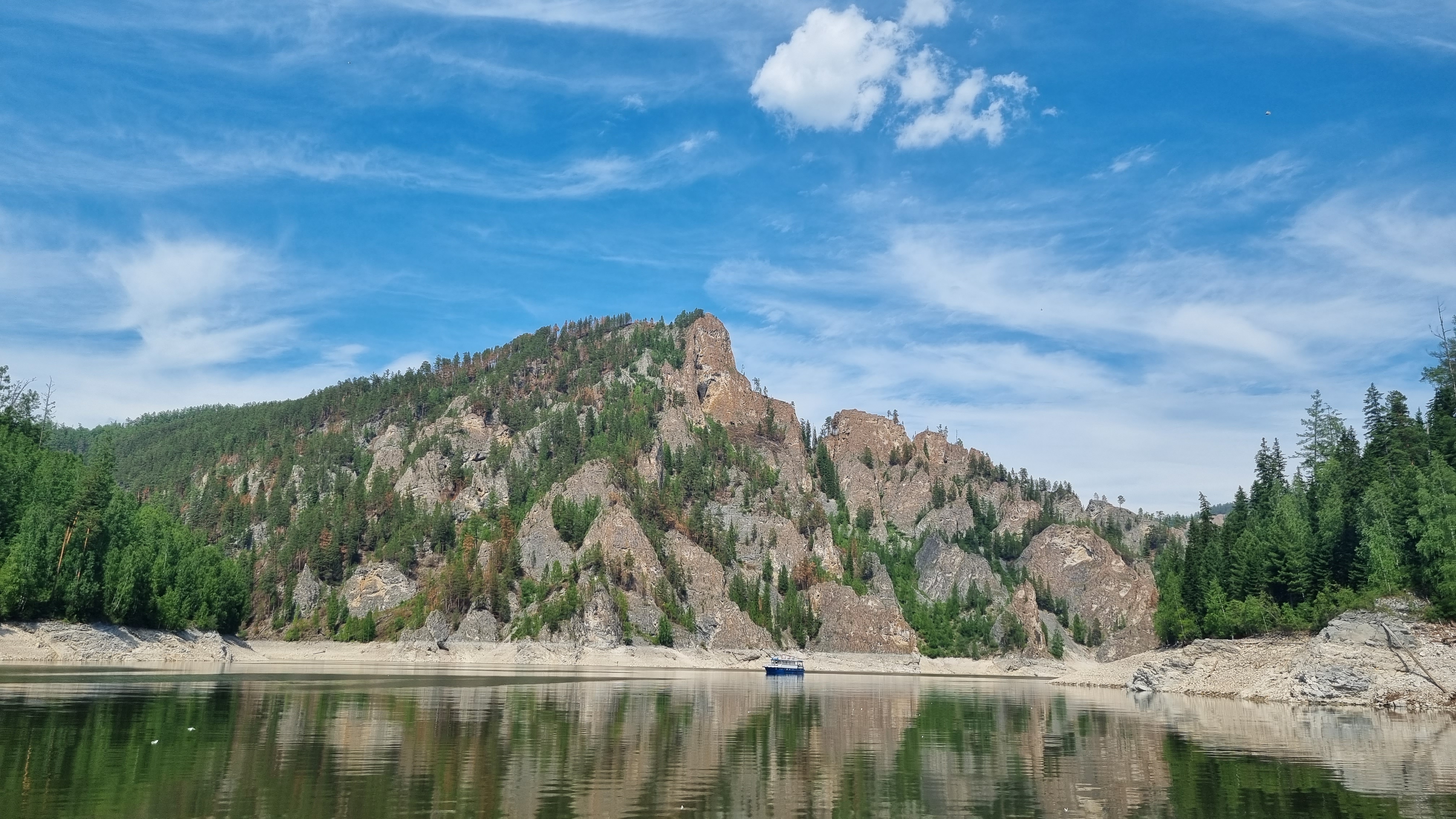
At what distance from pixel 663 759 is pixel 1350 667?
73465 millimetres

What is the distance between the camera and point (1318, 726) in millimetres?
61188

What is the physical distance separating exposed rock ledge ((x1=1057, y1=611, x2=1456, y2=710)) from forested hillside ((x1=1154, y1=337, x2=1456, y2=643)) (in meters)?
Answer: 4.40

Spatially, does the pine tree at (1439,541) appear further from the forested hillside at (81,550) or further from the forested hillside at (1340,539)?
the forested hillside at (81,550)

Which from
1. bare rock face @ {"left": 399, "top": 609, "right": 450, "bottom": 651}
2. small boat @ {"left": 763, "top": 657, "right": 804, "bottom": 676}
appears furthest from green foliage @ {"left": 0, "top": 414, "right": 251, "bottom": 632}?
small boat @ {"left": 763, "top": 657, "right": 804, "bottom": 676}

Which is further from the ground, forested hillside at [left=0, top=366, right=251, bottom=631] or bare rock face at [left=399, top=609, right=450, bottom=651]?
forested hillside at [left=0, top=366, right=251, bottom=631]

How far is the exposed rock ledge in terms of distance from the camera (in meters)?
78.9

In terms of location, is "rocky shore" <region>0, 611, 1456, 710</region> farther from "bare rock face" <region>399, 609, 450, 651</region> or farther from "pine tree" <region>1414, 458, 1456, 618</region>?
"pine tree" <region>1414, 458, 1456, 618</region>

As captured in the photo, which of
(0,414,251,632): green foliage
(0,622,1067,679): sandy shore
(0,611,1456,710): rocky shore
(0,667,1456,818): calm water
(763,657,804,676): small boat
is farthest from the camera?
(763,657,804,676): small boat

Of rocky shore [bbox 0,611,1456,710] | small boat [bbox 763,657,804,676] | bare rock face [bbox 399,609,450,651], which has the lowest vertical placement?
small boat [bbox 763,657,804,676]

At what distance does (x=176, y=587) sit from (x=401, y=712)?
10644 cm

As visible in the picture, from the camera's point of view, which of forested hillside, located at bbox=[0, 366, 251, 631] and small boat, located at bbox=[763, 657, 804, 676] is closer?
forested hillside, located at bbox=[0, 366, 251, 631]

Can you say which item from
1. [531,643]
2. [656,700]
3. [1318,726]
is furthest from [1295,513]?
[531,643]

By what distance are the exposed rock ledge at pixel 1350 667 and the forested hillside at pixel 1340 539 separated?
14.4 feet

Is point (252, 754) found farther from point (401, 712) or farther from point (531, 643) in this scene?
point (531, 643)
